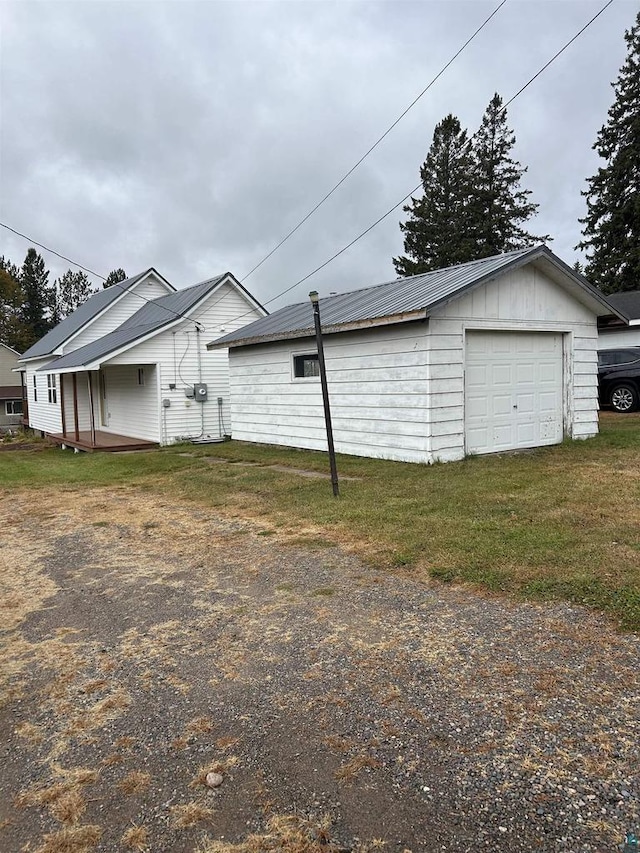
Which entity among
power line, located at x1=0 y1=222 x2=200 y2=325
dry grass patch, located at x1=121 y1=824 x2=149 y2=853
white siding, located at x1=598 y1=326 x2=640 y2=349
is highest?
power line, located at x1=0 y1=222 x2=200 y2=325

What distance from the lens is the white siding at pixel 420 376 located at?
9477mm

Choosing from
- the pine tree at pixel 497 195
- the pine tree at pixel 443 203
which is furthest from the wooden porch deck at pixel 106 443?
the pine tree at pixel 497 195

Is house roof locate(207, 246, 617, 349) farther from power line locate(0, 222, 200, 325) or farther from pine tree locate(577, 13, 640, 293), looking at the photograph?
pine tree locate(577, 13, 640, 293)

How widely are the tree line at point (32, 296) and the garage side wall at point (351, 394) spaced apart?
4104 cm

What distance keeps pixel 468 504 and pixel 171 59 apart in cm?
1196

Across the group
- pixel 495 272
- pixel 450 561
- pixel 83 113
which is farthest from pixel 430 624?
pixel 83 113

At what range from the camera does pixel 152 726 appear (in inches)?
104

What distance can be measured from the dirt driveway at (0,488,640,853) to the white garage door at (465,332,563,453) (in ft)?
20.0

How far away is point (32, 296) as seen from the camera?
203 feet

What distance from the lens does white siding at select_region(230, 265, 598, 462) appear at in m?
9.48

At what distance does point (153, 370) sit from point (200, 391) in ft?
4.73

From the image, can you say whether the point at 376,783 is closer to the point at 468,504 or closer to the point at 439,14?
the point at 468,504

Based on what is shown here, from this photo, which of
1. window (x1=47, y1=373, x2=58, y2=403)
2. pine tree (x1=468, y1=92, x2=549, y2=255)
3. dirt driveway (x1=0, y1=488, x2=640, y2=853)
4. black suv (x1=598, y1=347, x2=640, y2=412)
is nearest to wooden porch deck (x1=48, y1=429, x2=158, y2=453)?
window (x1=47, y1=373, x2=58, y2=403)

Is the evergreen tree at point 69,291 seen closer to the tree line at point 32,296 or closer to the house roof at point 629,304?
the tree line at point 32,296
